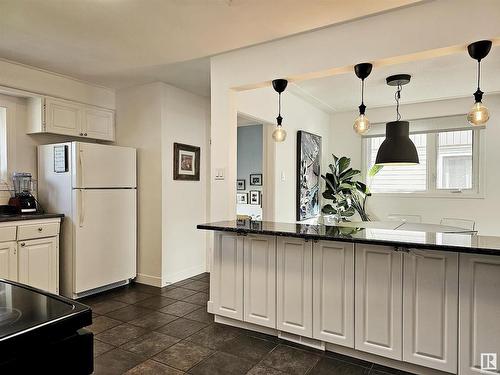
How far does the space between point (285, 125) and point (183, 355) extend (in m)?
2.99

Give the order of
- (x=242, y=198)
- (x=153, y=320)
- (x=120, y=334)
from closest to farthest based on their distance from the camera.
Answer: (x=120, y=334), (x=153, y=320), (x=242, y=198)

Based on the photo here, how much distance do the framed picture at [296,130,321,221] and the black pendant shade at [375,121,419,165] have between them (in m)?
1.18

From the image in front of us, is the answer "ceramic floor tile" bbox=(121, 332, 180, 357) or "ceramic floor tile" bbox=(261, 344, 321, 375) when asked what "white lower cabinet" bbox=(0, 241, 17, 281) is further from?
"ceramic floor tile" bbox=(261, 344, 321, 375)

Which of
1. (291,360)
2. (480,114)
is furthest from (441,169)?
(291,360)

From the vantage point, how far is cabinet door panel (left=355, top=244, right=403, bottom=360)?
218 cm

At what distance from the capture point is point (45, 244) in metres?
3.42

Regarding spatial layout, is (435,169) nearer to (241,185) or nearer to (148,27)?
(241,185)

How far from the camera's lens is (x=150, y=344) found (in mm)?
2592

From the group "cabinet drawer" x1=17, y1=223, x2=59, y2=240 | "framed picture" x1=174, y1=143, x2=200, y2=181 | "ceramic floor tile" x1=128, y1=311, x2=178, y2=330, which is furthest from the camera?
"framed picture" x1=174, y1=143, x2=200, y2=181

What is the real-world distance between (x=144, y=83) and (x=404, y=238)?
11.4 feet

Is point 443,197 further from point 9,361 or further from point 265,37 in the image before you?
point 9,361

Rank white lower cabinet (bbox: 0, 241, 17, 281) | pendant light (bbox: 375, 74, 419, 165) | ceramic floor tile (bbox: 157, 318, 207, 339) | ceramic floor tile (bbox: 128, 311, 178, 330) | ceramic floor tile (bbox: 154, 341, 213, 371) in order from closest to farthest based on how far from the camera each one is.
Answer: ceramic floor tile (bbox: 154, 341, 213, 371)
ceramic floor tile (bbox: 157, 318, 207, 339)
ceramic floor tile (bbox: 128, 311, 178, 330)
white lower cabinet (bbox: 0, 241, 17, 281)
pendant light (bbox: 375, 74, 419, 165)

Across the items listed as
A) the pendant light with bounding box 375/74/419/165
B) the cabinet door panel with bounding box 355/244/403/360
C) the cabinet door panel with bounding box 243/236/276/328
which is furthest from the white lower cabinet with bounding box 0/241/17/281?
the pendant light with bounding box 375/74/419/165

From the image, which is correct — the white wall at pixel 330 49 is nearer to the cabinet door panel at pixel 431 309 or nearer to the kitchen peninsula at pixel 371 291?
the kitchen peninsula at pixel 371 291
